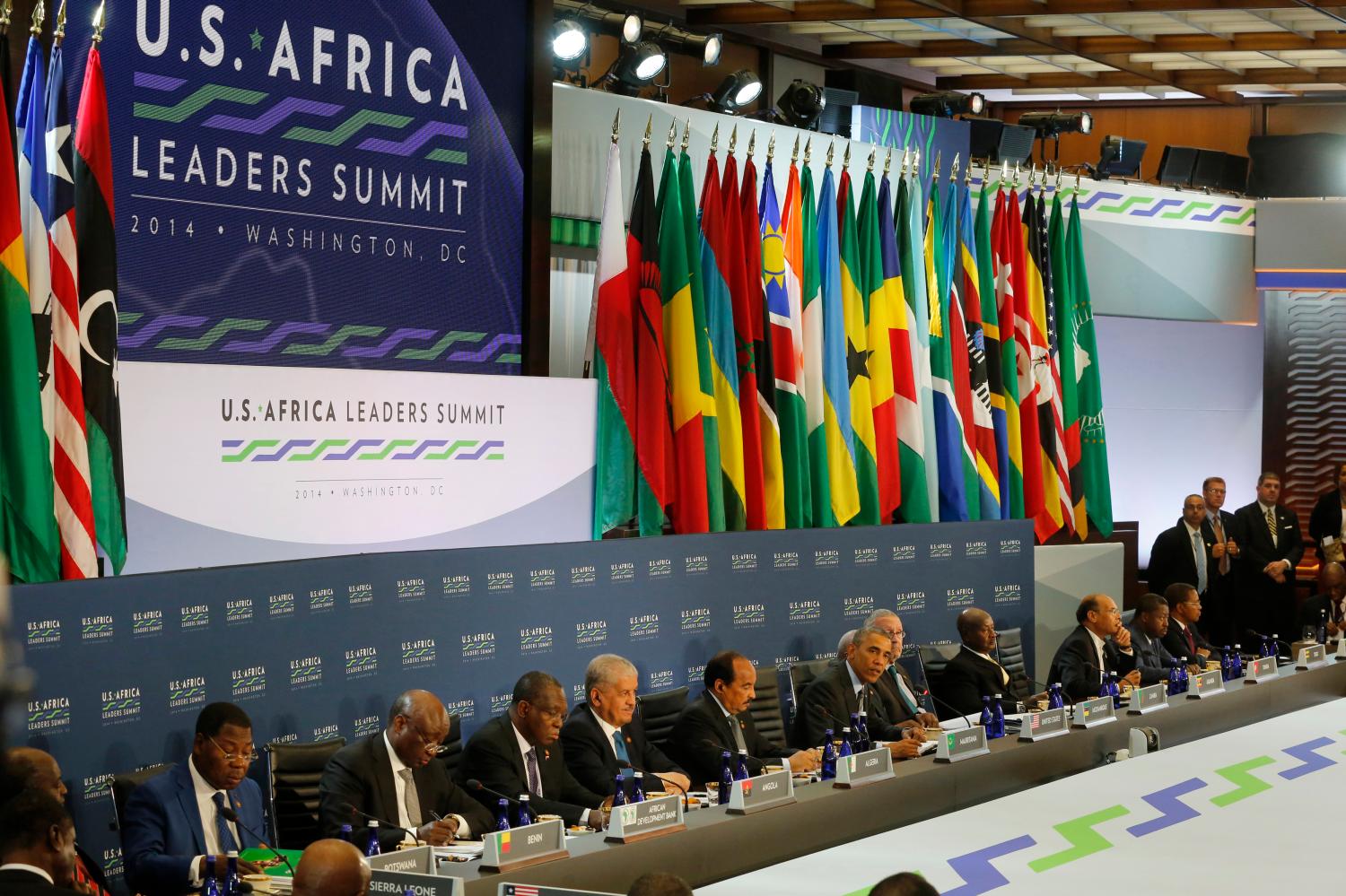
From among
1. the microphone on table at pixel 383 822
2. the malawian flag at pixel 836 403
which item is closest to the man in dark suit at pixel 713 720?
the microphone on table at pixel 383 822

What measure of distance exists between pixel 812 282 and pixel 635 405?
1440 millimetres

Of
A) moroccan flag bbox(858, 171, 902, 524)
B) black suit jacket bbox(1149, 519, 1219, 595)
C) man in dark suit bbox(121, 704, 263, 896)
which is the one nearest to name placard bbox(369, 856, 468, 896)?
man in dark suit bbox(121, 704, 263, 896)

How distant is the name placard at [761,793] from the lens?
14.6 feet

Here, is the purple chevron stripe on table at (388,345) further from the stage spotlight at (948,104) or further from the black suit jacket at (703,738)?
the stage spotlight at (948,104)

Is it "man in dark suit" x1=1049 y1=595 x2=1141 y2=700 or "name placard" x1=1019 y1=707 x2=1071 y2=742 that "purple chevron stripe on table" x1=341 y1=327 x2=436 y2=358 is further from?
"man in dark suit" x1=1049 y1=595 x2=1141 y2=700

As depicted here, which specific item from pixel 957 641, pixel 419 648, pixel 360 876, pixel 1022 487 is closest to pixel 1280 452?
pixel 1022 487

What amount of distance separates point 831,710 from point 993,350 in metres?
3.38

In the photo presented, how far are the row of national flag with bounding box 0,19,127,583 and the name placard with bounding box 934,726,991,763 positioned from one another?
2758 millimetres

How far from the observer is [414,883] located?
3.16 m

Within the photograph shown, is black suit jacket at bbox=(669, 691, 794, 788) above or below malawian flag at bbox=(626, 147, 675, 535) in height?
below

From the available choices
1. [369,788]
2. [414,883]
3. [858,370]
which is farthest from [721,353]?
[414,883]

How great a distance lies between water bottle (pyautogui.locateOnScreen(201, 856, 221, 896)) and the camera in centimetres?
342

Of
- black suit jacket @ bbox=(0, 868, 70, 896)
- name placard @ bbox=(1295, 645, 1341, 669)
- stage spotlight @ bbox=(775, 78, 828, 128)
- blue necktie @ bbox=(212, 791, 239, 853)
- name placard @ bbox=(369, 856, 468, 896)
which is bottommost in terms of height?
name placard @ bbox=(1295, 645, 1341, 669)

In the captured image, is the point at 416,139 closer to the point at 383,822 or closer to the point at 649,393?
the point at 649,393
